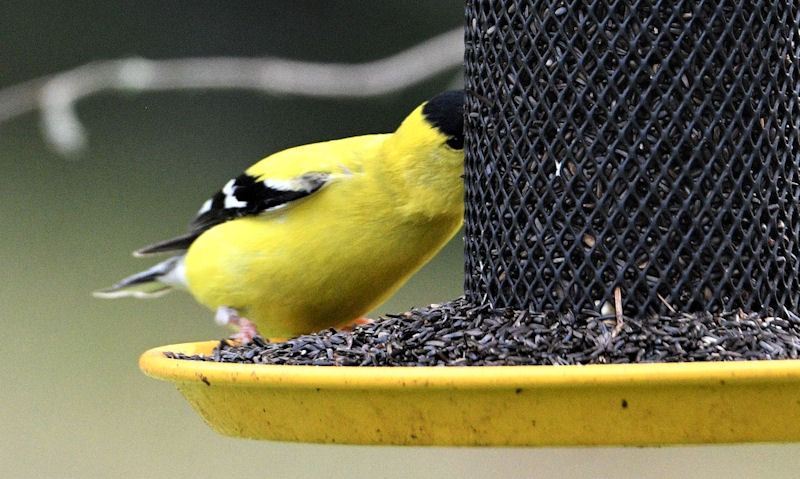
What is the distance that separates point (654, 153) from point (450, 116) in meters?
0.82

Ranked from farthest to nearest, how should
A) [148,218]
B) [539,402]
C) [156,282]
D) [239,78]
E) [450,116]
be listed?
[148,218]
[156,282]
[239,78]
[450,116]
[539,402]

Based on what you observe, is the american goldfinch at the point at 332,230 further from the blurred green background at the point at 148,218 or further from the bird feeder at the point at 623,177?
the blurred green background at the point at 148,218

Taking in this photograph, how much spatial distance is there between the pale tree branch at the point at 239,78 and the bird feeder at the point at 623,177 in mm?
1103

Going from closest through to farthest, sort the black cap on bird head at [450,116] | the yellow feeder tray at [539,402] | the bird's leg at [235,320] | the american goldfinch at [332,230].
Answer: the yellow feeder tray at [539,402] < the black cap on bird head at [450,116] < the american goldfinch at [332,230] < the bird's leg at [235,320]

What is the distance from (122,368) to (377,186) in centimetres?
546

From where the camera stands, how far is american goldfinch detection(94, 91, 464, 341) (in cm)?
338

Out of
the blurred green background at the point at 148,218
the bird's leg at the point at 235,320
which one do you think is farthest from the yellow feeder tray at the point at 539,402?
the blurred green background at the point at 148,218

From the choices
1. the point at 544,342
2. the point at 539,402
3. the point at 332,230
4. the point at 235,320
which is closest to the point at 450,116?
the point at 332,230

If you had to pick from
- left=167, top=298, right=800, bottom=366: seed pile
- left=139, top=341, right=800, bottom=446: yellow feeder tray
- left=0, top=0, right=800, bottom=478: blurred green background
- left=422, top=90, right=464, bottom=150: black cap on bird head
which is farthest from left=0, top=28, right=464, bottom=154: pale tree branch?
left=0, top=0, right=800, bottom=478: blurred green background

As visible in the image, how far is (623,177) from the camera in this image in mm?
2496

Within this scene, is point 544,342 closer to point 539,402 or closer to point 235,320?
point 539,402

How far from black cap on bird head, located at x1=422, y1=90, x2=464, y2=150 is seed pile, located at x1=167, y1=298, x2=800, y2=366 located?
0.61 metres

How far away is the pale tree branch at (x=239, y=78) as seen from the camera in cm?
372

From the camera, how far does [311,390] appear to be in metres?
2.22
